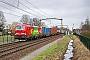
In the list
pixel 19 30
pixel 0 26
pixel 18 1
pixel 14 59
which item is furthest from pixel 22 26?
pixel 0 26

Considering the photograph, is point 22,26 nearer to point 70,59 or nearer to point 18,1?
point 18,1

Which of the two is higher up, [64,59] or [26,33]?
[26,33]

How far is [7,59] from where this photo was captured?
14.8 m

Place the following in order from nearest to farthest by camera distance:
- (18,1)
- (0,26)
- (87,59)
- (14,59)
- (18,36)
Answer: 1. (87,59)
2. (14,59)
3. (18,1)
4. (18,36)
5. (0,26)

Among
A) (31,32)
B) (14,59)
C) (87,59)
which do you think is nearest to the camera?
(87,59)

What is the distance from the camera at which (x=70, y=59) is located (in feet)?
63.1

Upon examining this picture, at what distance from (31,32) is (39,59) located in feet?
80.2

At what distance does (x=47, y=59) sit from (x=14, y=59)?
259 cm

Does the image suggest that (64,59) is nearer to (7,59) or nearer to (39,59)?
(39,59)

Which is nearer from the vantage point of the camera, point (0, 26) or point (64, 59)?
point (64, 59)

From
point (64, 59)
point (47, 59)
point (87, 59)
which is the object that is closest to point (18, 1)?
point (64, 59)

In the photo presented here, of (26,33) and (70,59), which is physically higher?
(26,33)

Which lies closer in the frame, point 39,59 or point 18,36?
point 39,59

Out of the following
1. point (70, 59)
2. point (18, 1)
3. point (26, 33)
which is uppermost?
point (18, 1)
